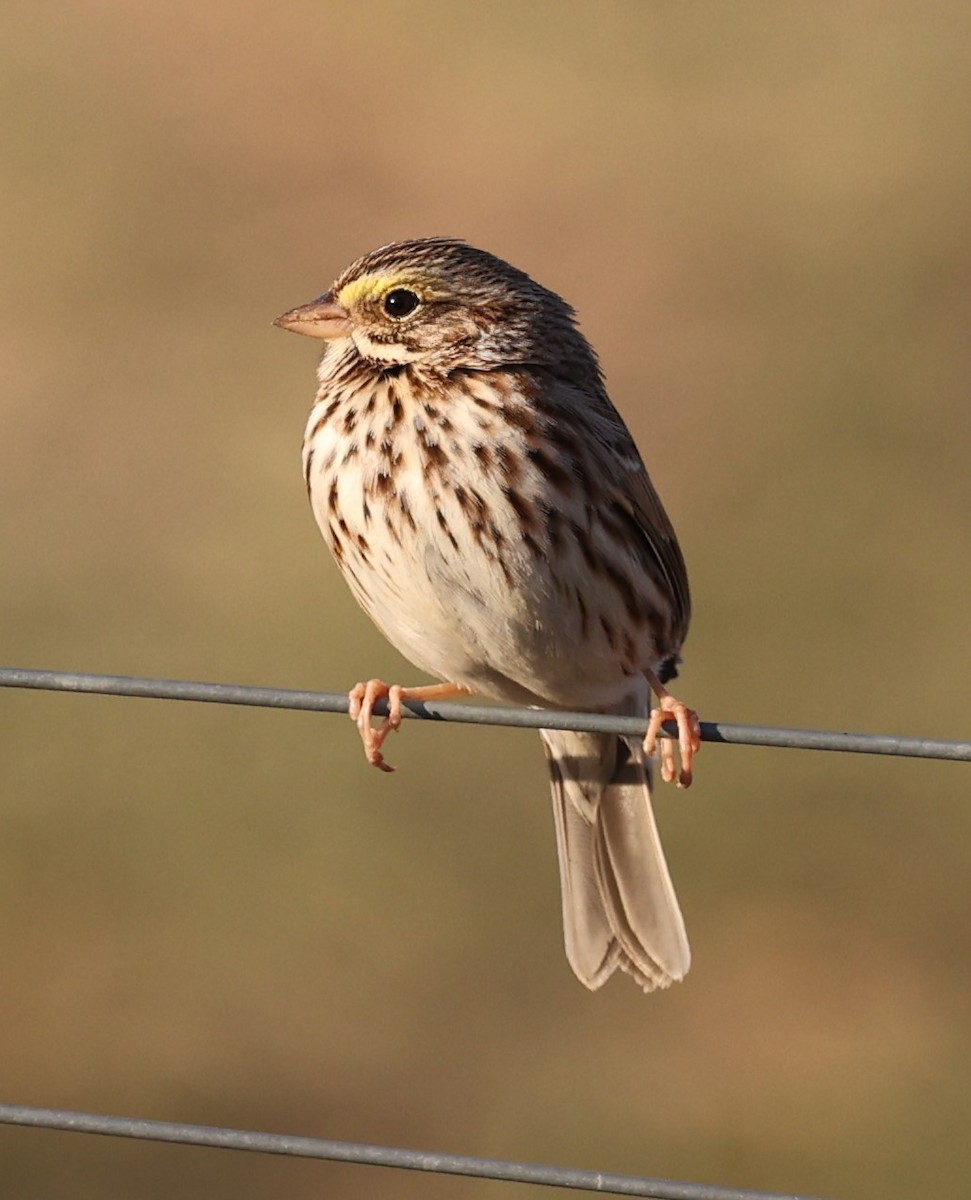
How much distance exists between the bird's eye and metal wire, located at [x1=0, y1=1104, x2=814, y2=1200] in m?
2.11

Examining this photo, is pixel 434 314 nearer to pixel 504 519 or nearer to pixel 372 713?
pixel 504 519

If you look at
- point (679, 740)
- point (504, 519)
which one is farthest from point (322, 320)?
point (679, 740)

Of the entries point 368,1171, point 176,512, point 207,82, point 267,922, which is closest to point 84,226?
point 207,82

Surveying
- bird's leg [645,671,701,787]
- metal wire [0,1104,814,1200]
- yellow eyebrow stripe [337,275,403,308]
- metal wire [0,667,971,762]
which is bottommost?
metal wire [0,1104,814,1200]

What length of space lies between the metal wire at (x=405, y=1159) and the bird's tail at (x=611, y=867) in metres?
1.79

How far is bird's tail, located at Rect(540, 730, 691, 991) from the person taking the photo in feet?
17.6

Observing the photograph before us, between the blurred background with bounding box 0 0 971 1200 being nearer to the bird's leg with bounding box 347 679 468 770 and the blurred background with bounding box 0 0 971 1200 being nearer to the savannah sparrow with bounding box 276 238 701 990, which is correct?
the savannah sparrow with bounding box 276 238 701 990

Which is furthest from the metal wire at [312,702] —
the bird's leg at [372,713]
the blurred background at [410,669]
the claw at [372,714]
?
the blurred background at [410,669]

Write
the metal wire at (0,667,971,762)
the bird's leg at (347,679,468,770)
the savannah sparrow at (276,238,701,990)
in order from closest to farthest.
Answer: the metal wire at (0,667,971,762) < the bird's leg at (347,679,468,770) < the savannah sparrow at (276,238,701,990)

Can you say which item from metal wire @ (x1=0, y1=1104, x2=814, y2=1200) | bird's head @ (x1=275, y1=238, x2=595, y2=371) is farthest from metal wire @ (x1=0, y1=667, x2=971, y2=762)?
bird's head @ (x1=275, y1=238, x2=595, y2=371)

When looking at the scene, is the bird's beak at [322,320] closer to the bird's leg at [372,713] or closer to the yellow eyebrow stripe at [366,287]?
the yellow eyebrow stripe at [366,287]

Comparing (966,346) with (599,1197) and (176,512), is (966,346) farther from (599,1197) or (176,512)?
(599,1197)

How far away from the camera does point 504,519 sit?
4.98m

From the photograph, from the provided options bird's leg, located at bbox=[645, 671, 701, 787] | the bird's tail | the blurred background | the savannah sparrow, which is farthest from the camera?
the blurred background
